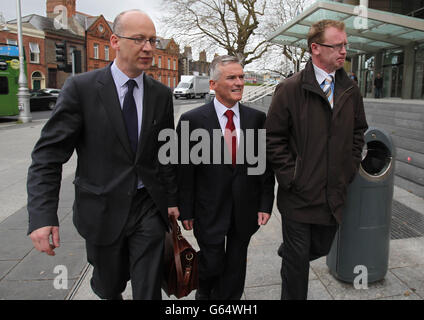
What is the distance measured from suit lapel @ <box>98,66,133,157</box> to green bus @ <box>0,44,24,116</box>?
1836cm

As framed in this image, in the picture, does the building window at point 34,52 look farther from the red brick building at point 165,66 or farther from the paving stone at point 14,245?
the paving stone at point 14,245

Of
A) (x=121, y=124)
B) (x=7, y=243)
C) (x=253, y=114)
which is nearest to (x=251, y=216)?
(x=253, y=114)

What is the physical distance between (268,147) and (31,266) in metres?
2.49

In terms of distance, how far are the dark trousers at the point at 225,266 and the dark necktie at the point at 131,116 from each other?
89cm

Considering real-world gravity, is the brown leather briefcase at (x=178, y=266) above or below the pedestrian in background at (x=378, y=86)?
below

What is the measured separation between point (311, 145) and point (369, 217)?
38.4 inches

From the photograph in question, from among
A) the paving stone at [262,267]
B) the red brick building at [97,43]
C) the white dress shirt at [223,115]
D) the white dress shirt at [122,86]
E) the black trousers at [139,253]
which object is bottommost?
the paving stone at [262,267]

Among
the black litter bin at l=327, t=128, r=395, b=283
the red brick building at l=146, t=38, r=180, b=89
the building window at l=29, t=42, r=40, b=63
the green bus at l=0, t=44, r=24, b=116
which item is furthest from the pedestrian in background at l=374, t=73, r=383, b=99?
the red brick building at l=146, t=38, r=180, b=89

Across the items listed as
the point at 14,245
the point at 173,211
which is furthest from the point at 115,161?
the point at 14,245

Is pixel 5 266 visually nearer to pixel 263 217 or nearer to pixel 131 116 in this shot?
pixel 131 116

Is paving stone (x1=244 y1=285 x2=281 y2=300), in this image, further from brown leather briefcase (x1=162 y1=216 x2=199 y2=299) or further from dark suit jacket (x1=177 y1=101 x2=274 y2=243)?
brown leather briefcase (x1=162 y1=216 x2=199 y2=299)

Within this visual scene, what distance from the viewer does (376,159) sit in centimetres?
295

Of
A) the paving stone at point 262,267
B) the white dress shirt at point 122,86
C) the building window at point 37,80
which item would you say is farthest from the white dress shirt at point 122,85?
the building window at point 37,80

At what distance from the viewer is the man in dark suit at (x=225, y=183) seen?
240 centimetres
